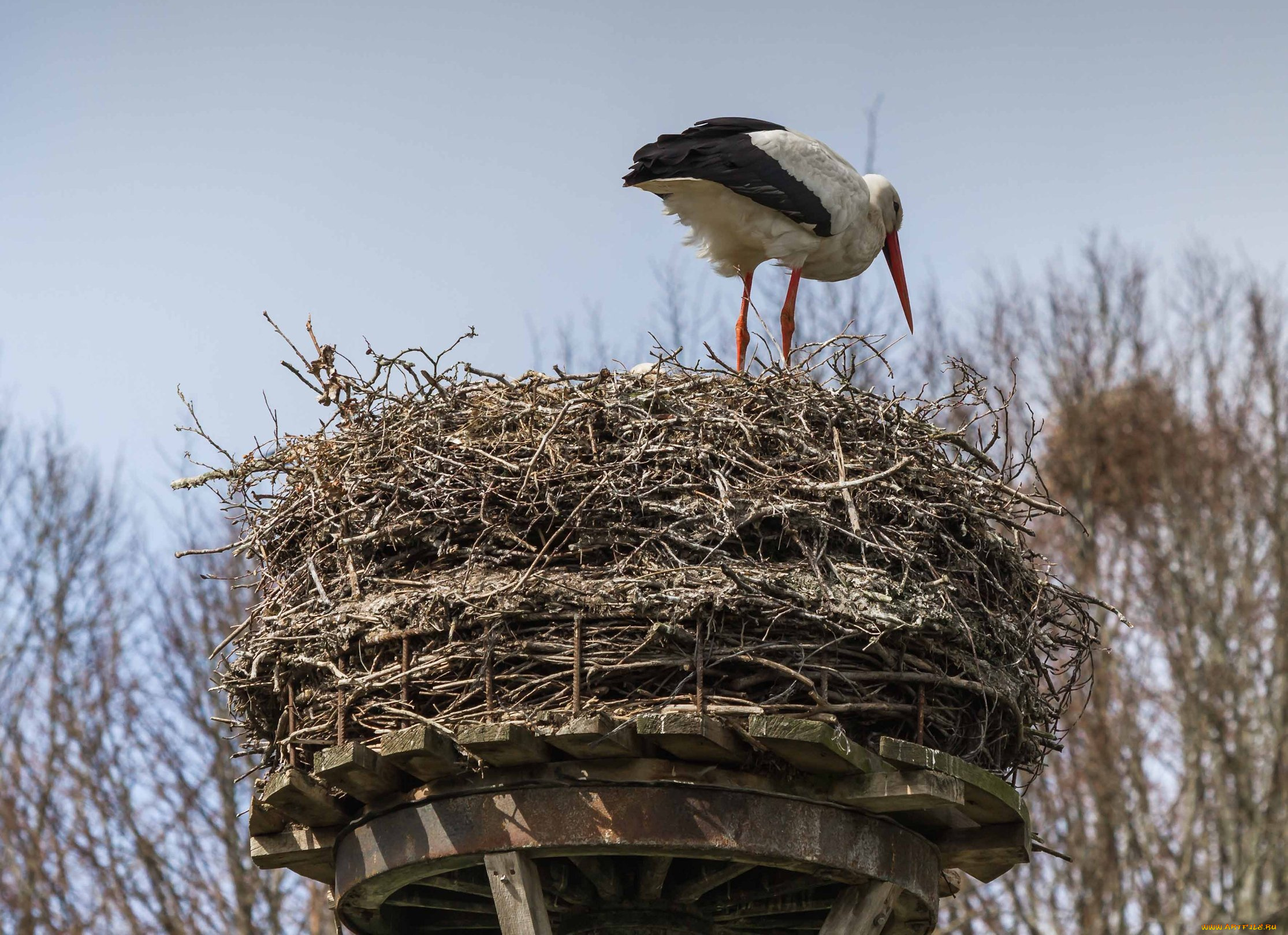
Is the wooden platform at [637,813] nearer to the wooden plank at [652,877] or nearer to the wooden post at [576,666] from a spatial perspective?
the wooden plank at [652,877]

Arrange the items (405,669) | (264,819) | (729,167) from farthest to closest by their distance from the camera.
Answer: (729,167) < (264,819) < (405,669)

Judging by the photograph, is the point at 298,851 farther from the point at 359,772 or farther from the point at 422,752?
the point at 422,752

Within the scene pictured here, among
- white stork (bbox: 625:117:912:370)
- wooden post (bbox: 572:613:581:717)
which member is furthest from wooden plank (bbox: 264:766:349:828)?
white stork (bbox: 625:117:912:370)

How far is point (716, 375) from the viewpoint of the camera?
6.39 meters

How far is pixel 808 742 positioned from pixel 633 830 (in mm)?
627

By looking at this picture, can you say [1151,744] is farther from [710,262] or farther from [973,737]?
[973,737]

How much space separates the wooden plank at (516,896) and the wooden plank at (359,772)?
1.33 ft

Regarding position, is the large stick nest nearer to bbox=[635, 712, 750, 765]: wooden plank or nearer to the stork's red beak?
bbox=[635, 712, 750, 765]: wooden plank

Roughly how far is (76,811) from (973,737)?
35.0ft

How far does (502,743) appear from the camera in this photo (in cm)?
521

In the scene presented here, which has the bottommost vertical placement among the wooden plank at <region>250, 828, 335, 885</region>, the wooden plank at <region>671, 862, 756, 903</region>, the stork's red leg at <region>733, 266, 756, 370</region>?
the wooden plank at <region>671, 862, 756, 903</region>

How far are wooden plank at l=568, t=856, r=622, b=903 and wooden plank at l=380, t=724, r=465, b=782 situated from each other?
678mm

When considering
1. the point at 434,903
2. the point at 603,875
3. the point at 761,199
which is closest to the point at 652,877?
the point at 603,875

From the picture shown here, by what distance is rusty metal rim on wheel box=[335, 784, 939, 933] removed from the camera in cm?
538
